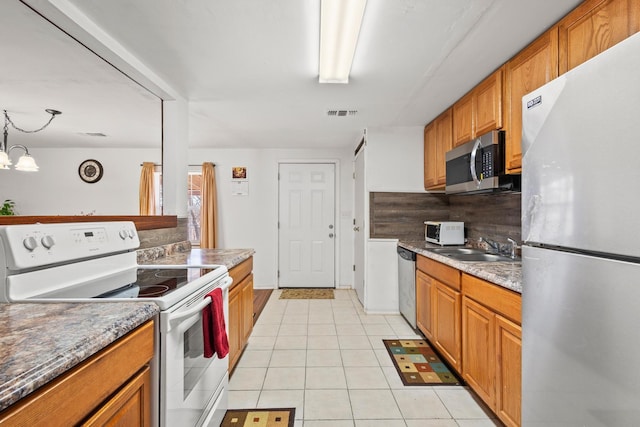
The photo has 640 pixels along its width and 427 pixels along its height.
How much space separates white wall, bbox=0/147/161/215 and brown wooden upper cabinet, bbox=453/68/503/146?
2592mm

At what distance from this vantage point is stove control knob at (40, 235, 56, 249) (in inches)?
45.9

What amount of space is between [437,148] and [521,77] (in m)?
1.43

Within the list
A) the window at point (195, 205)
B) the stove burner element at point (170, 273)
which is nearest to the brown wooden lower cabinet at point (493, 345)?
the stove burner element at point (170, 273)

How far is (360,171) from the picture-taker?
14.0 ft

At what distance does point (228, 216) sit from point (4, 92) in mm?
3775

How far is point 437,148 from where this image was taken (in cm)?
338

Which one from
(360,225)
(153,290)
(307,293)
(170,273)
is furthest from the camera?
(307,293)

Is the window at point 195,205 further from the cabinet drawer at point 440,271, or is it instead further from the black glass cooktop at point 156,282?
the cabinet drawer at point 440,271

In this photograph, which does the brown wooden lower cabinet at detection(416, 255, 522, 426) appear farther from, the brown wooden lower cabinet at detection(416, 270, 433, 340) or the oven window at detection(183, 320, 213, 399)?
the oven window at detection(183, 320, 213, 399)

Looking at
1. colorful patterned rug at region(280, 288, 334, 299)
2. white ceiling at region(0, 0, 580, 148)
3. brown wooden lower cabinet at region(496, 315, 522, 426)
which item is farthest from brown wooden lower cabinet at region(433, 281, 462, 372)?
colorful patterned rug at region(280, 288, 334, 299)

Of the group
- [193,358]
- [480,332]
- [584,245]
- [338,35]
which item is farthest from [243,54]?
[480,332]

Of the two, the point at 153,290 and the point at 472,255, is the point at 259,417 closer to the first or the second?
the point at 153,290

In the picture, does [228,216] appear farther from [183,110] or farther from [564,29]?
[564,29]

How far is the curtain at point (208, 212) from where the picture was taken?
4844 millimetres
